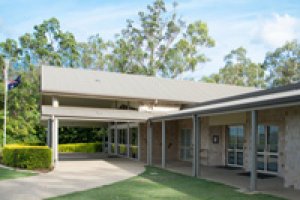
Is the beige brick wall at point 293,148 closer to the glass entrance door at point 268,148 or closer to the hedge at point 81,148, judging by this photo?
the glass entrance door at point 268,148

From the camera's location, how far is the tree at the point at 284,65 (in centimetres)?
4356

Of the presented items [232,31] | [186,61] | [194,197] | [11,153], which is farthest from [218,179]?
[186,61]

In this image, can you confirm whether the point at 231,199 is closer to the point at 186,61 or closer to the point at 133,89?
the point at 133,89

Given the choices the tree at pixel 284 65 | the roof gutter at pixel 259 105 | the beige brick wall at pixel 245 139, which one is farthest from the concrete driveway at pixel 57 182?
the tree at pixel 284 65

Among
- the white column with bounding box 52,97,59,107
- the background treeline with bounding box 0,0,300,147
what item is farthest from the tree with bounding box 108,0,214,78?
the white column with bounding box 52,97,59,107

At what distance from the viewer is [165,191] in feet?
Result: 34.5

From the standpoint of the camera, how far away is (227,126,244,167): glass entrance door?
54.1 feet

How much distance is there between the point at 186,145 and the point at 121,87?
18.0ft

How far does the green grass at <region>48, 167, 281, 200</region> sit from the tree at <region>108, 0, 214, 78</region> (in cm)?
3068

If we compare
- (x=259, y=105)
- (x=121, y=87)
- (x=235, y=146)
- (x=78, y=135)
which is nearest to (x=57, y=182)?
(x=259, y=105)

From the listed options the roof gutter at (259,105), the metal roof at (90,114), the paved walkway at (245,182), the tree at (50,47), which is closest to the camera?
the roof gutter at (259,105)

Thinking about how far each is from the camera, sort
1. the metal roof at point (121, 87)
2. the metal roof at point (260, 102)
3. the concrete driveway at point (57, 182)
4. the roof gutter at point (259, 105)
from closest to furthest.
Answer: the roof gutter at point (259, 105) < the metal roof at point (260, 102) < the concrete driveway at point (57, 182) < the metal roof at point (121, 87)

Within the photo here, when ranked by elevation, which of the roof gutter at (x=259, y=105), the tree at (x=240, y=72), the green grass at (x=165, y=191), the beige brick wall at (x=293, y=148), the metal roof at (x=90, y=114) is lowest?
the green grass at (x=165, y=191)

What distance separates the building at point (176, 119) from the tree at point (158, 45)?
16.0m
